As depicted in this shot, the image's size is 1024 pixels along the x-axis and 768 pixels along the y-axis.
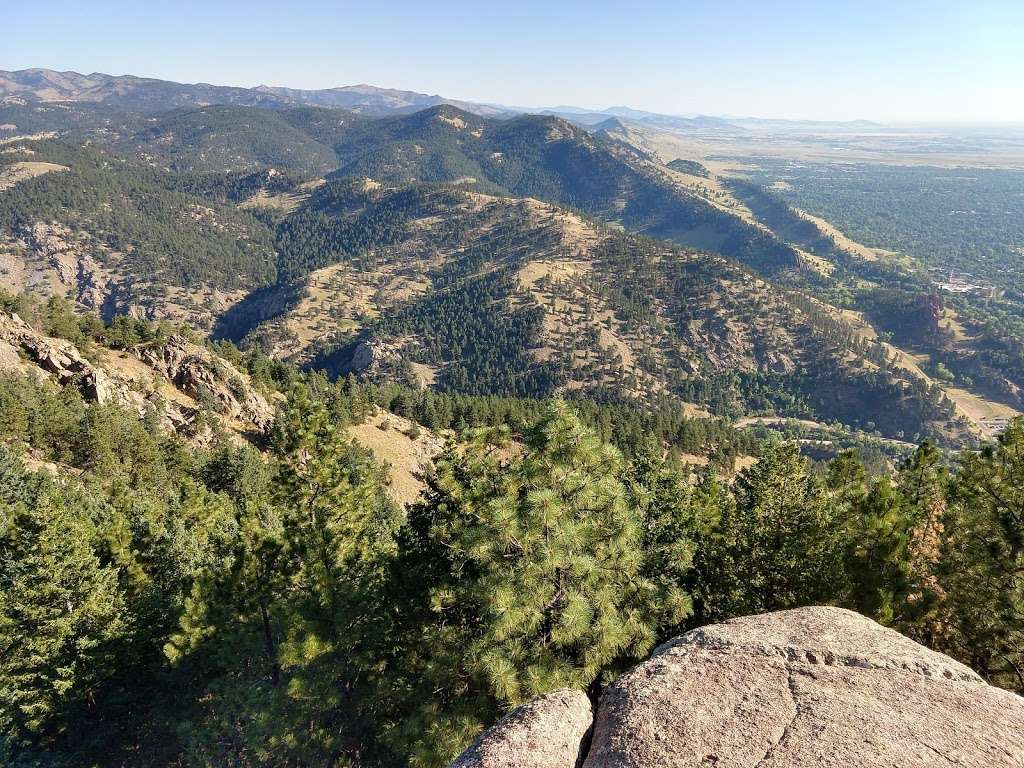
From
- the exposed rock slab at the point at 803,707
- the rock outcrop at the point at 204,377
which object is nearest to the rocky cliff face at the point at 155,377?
the rock outcrop at the point at 204,377

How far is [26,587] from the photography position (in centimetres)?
2752

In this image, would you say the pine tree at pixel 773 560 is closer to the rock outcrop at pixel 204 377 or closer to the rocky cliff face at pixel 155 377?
the rocky cliff face at pixel 155 377

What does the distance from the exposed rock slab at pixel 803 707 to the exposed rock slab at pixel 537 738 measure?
0.56m

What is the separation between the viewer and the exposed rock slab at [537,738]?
1096 centimetres

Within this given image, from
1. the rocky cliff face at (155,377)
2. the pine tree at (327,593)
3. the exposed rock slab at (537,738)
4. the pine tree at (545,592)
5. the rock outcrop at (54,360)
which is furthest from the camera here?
the rocky cliff face at (155,377)

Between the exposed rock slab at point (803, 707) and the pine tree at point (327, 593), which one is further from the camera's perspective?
the pine tree at point (327, 593)

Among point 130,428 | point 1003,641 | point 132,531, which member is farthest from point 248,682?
point 130,428

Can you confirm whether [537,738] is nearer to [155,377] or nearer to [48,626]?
[48,626]

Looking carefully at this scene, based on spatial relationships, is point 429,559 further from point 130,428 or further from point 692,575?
point 130,428

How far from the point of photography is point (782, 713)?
35.0ft

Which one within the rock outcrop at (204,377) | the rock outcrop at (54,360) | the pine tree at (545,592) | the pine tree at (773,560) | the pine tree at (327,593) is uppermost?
the pine tree at (545,592)

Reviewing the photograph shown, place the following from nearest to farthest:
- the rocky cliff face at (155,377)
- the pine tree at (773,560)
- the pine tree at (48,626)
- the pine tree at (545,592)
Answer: the pine tree at (545,592)
the pine tree at (773,560)
the pine tree at (48,626)
the rocky cliff face at (155,377)

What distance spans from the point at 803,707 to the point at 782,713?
48 cm

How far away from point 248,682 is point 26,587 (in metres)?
13.2
